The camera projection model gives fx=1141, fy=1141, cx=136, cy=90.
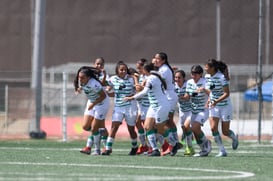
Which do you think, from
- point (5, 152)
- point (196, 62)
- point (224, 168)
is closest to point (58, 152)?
point (5, 152)

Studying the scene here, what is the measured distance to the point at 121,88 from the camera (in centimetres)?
2244

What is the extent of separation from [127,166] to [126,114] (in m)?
4.53

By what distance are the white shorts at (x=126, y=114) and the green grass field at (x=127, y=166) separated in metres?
0.69

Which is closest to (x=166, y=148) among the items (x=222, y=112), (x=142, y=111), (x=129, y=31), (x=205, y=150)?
A: (x=205, y=150)

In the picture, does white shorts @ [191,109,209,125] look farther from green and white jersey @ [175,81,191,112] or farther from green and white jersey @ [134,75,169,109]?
green and white jersey @ [134,75,169,109]

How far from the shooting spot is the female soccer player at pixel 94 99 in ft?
71.8

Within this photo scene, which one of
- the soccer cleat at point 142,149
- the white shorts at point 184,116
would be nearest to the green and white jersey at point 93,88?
the soccer cleat at point 142,149

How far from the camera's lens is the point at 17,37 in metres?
53.2

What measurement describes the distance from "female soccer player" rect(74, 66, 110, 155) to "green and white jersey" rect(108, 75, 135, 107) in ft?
0.96

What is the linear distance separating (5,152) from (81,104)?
14.8 metres

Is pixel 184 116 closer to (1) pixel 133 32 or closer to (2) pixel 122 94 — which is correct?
(2) pixel 122 94

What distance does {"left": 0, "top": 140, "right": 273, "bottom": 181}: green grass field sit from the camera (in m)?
15.9

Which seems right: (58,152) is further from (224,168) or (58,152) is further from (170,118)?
(224,168)

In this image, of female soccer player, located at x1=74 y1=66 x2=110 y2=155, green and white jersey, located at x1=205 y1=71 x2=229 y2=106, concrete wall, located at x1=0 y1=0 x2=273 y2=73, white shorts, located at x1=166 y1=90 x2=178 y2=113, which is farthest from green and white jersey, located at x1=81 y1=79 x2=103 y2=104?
concrete wall, located at x1=0 y1=0 x2=273 y2=73
